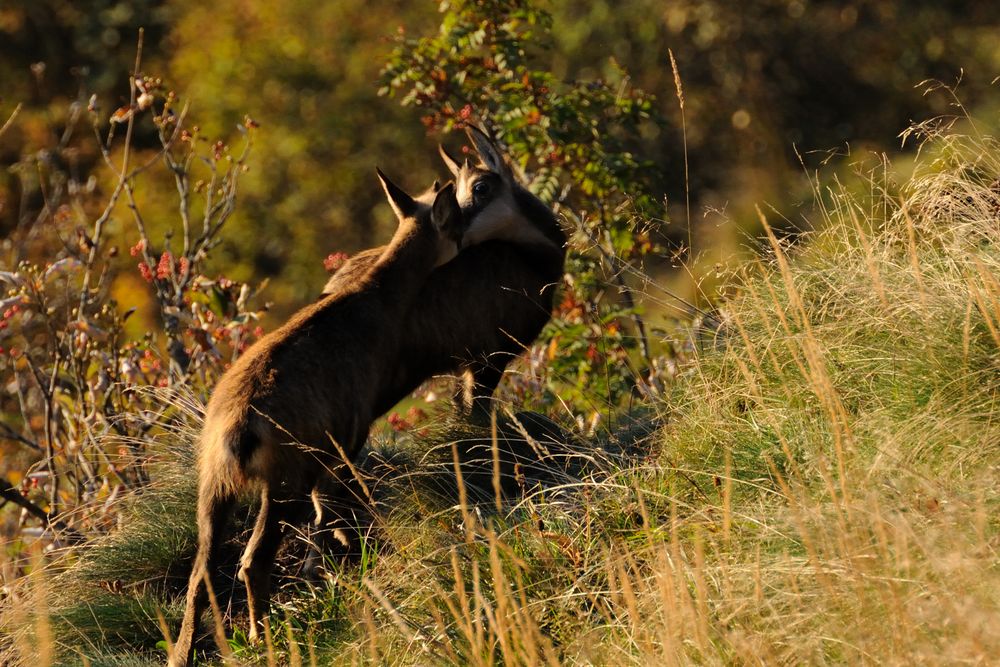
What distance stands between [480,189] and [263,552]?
9.05ft

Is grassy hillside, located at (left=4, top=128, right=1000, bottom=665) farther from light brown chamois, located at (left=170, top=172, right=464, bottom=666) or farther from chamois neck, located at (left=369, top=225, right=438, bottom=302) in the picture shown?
chamois neck, located at (left=369, top=225, right=438, bottom=302)

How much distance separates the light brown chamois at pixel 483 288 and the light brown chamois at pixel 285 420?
16.0 inches

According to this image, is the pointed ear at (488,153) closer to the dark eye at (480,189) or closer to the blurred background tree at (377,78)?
the dark eye at (480,189)

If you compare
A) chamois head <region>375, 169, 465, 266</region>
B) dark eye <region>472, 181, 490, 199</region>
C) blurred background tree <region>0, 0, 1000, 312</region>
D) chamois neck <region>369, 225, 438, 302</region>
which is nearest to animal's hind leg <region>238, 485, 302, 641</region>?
chamois neck <region>369, 225, 438, 302</region>

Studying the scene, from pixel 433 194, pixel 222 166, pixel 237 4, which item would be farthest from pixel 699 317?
pixel 237 4


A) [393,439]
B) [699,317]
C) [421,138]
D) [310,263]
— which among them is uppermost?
[699,317]

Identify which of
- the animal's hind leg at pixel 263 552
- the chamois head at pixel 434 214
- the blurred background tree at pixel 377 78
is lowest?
the blurred background tree at pixel 377 78

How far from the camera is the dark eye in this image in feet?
24.8

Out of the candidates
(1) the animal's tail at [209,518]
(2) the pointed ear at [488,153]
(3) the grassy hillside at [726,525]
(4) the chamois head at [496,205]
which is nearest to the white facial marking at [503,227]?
(4) the chamois head at [496,205]

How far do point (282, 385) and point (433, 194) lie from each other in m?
2.16

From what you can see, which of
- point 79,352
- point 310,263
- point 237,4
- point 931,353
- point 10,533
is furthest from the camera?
point 237,4

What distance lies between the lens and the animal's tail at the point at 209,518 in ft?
17.4

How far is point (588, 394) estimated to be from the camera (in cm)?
714

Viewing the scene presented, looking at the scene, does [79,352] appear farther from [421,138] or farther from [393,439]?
[421,138]
